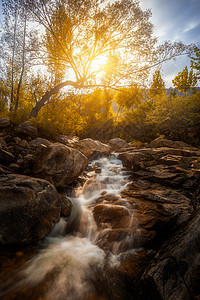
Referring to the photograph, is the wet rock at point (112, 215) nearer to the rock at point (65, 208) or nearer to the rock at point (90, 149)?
the rock at point (65, 208)

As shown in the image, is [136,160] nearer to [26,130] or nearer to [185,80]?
[26,130]

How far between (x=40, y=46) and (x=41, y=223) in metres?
12.8

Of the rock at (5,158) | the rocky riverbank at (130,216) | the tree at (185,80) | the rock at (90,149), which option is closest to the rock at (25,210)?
the rocky riverbank at (130,216)

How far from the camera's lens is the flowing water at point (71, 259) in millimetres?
2207

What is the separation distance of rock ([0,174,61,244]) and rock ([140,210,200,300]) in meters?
2.29

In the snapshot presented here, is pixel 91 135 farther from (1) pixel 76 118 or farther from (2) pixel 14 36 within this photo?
(2) pixel 14 36

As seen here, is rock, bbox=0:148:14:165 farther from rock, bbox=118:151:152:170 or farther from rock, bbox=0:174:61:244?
rock, bbox=118:151:152:170

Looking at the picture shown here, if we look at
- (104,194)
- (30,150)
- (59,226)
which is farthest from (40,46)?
(59,226)

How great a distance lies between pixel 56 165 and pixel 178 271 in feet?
14.3

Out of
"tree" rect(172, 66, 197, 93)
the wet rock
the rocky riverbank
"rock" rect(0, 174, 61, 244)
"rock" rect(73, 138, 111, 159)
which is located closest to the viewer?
the rocky riverbank

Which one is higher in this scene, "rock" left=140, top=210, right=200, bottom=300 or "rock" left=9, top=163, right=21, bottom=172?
"rock" left=9, top=163, right=21, bottom=172

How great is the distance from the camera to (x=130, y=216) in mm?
3816

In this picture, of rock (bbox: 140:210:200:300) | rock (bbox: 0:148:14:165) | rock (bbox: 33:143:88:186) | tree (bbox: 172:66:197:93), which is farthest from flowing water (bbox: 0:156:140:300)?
tree (bbox: 172:66:197:93)

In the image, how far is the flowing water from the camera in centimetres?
221
